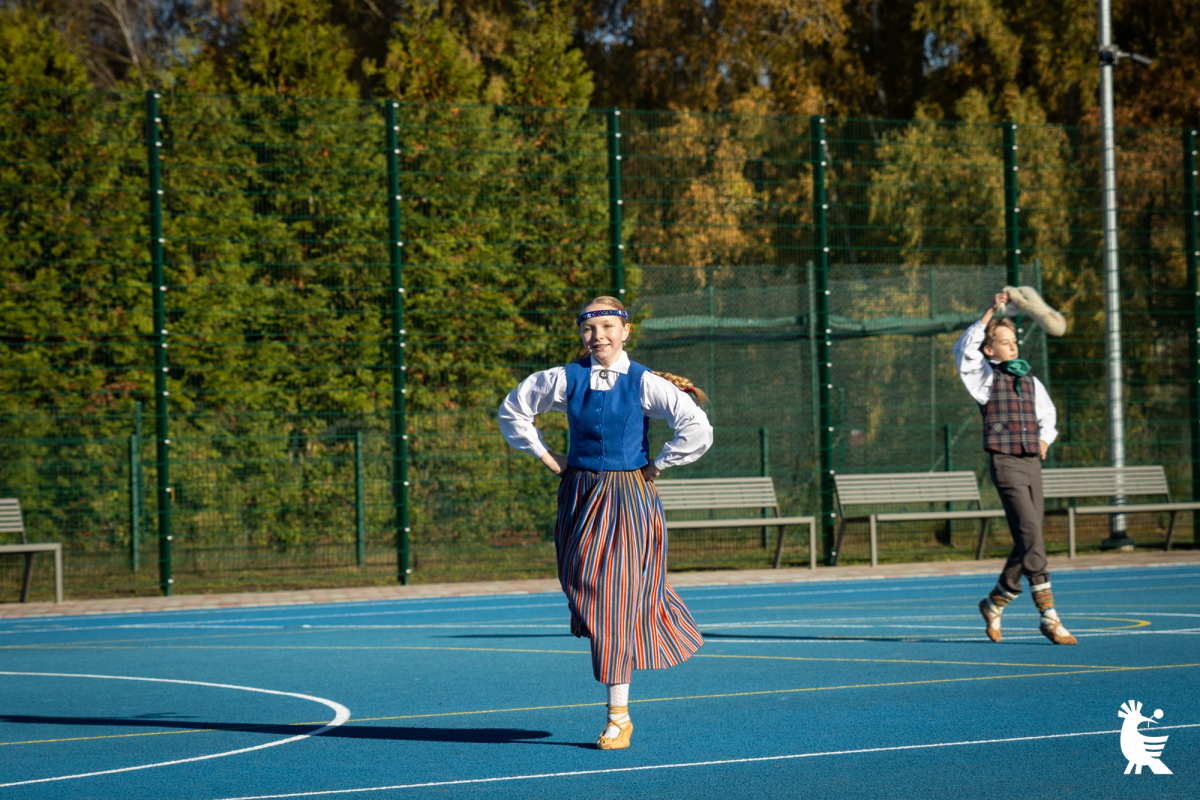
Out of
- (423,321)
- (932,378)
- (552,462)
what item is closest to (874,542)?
(932,378)

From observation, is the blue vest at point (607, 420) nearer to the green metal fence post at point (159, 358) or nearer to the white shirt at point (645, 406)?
the white shirt at point (645, 406)

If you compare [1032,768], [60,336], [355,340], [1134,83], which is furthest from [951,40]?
[1032,768]

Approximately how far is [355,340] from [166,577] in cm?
320

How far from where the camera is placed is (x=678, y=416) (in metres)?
6.07

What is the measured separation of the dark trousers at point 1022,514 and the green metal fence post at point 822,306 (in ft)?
21.4

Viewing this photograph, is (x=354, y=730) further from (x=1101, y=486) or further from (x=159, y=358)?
(x=1101, y=486)

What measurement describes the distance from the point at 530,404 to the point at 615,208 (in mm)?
8889

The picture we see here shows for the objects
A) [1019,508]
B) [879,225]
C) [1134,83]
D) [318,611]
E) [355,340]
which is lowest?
[318,611]

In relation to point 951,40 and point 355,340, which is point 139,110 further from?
point 951,40

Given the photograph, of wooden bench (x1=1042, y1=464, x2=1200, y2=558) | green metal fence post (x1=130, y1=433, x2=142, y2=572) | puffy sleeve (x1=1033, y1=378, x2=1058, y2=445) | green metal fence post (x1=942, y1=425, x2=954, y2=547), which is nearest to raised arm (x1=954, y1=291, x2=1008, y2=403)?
puffy sleeve (x1=1033, y1=378, x2=1058, y2=445)

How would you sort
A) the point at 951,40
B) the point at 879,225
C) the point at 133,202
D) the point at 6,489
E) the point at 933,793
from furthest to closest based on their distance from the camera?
the point at 951,40, the point at 879,225, the point at 133,202, the point at 6,489, the point at 933,793

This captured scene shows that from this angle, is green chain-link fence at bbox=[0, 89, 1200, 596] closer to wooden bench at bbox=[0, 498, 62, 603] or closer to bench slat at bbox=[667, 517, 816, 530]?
wooden bench at bbox=[0, 498, 62, 603]

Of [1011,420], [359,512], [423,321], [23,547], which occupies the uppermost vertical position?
[423,321]

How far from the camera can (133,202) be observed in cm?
1443
